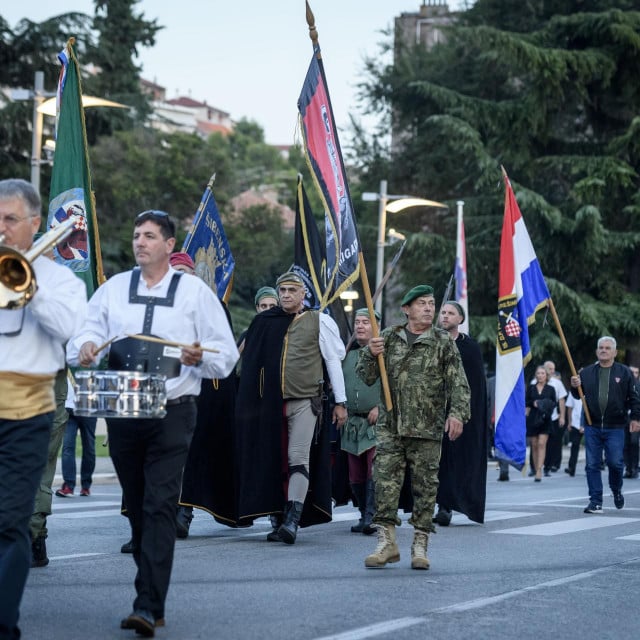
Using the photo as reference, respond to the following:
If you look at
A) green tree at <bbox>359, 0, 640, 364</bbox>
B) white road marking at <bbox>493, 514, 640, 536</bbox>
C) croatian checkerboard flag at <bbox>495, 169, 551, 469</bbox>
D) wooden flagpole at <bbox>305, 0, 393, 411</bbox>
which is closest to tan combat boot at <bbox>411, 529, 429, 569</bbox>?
wooden flagpole at <bbox>305, 0, 393, 411</bbox>

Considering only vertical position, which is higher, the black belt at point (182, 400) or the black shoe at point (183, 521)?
the black belt at point (182, 400)

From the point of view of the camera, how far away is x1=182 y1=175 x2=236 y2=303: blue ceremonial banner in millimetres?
12641

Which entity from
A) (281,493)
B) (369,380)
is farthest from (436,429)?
(281,493)

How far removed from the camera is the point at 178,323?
6.54m

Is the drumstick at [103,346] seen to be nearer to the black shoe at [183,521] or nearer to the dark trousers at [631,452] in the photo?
the black shoe at [183,521]

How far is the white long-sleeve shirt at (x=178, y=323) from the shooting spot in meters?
6.53

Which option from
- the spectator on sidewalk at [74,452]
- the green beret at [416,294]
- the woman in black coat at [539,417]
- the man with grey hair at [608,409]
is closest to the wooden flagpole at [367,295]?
the green beret at [416,294]

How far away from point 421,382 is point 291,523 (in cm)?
198

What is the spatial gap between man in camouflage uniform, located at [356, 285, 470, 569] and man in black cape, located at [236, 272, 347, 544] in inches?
66.1

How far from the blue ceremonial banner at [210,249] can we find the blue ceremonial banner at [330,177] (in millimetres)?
2549

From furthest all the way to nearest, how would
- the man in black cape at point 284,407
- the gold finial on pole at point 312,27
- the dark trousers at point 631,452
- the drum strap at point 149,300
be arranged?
the dark trousers at point 631,452, the man in black cape at point 284,407, the gold finial on pole at point 312,27, the drum strap at point 149,300

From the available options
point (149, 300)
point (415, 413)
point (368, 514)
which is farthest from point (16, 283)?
point (368, 514)

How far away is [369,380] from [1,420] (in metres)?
4.13

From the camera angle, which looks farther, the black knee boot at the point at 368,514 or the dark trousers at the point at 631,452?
the dark trousers at the point at 631,452
